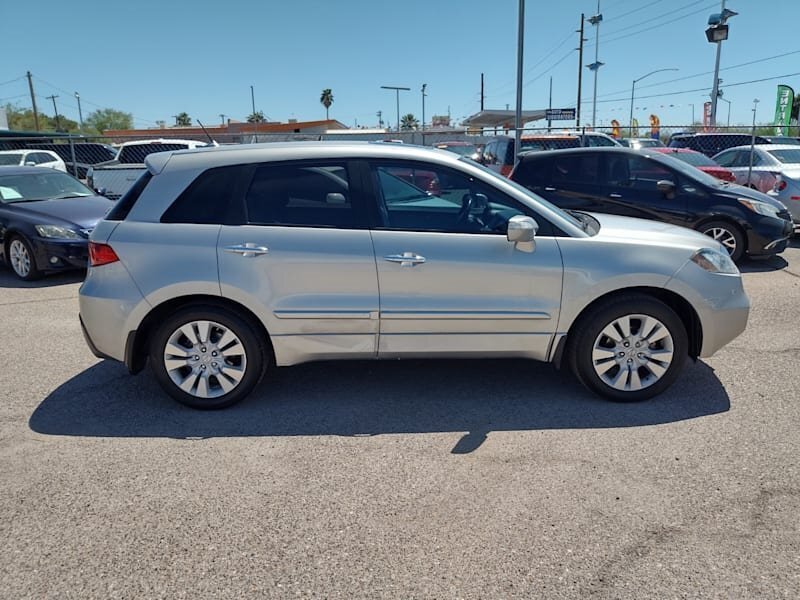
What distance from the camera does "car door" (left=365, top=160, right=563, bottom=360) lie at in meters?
4.04

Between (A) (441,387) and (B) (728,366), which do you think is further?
(B) (728,366)

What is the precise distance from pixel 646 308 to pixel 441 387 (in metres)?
1.51

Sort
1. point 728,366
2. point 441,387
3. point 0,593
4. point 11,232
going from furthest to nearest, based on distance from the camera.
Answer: point 11,232, point 728,366, point 441,387, point 0,593

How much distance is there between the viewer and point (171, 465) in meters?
3.58

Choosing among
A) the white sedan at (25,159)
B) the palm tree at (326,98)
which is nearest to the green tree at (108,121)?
the palm tree at (326,98)

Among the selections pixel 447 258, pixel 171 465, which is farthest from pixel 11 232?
pixel 447 258

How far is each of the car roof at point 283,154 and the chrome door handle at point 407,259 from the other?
691mm

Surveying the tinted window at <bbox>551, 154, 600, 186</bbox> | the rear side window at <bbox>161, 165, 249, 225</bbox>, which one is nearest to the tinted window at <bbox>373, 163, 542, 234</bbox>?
the rear side window at <bbox>161, 165, 249, 225</bbox>

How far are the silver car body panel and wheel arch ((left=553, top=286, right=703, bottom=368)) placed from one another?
5 cm

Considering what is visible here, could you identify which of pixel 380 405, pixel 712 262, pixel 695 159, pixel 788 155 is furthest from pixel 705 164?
pixel 380 405

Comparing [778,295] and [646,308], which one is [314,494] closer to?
[646,308]

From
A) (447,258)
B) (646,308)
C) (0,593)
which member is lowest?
(0,593)

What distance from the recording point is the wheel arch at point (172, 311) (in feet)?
13.6

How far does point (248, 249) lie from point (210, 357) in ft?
2.54
